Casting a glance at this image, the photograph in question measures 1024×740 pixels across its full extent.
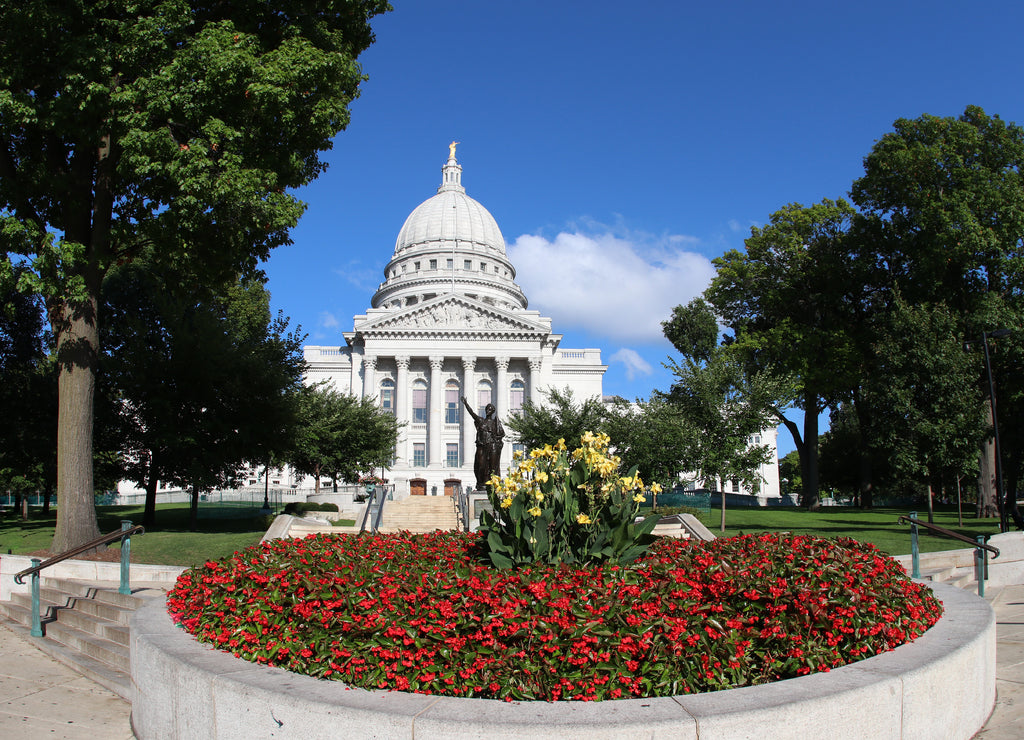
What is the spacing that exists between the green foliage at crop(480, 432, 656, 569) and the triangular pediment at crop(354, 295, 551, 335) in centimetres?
5906

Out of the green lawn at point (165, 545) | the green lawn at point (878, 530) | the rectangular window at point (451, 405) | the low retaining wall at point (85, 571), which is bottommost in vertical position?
the green lawn at point (878, 530)

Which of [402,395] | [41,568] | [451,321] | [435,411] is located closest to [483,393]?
[435,411]

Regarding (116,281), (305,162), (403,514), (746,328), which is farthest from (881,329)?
(116,281)

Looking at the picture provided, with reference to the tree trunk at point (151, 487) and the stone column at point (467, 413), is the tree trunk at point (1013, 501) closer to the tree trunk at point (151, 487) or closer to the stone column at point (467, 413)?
the tree trunk at point (151, 487)

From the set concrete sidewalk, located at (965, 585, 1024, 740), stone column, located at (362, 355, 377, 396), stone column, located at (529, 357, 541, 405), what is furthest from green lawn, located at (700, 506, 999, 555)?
stone column, located at (362, 355, 377, 396)

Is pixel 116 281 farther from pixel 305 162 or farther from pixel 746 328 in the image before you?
pixel 746 328

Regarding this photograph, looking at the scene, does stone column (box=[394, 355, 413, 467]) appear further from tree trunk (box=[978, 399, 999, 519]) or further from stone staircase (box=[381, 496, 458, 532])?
tree trunk (box=[978, 399, 999, 519])

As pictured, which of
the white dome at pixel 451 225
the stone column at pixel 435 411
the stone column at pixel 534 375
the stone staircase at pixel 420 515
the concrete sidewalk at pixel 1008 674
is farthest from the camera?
the white dome at pixel 451 225

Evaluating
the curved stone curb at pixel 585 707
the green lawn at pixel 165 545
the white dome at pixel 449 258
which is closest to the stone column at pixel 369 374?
the white dome at pixel 449 258

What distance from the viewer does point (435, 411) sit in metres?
65.6

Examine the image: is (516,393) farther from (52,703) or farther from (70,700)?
(52,703)

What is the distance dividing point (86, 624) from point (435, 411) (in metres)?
56.1

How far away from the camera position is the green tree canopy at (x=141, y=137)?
1398 cm

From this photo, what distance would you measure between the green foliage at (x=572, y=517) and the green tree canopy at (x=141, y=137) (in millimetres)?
10162
